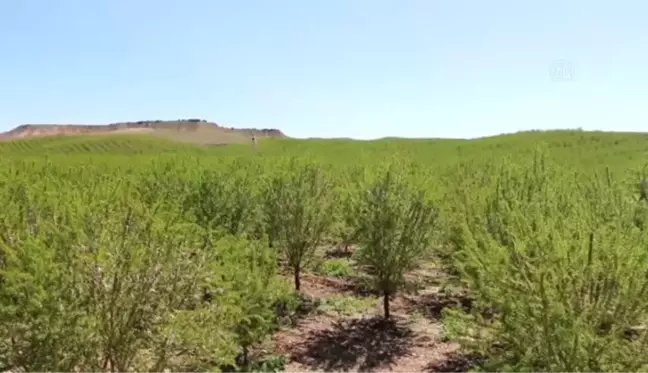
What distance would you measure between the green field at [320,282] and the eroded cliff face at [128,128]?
287ft

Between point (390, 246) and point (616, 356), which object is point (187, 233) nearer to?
point (616, 356)

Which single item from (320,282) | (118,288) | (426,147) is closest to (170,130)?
(426,147)

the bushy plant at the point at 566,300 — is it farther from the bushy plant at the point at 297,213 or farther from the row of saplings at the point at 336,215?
the bushy plant at the point at 297,213

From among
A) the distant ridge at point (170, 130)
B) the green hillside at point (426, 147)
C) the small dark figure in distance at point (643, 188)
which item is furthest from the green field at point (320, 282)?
the distant ridge at point (170, 130)

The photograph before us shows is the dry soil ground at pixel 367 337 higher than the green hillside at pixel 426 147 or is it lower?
lower

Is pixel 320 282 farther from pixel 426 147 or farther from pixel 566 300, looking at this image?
pixel 426 147

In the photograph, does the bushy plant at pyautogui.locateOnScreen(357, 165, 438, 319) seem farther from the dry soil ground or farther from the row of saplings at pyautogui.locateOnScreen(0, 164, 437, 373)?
the row of saplings at pyautogui.locateOnScreen(0, 164, 437, 373)

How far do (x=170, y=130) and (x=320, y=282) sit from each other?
292 feet

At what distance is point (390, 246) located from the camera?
13.2m

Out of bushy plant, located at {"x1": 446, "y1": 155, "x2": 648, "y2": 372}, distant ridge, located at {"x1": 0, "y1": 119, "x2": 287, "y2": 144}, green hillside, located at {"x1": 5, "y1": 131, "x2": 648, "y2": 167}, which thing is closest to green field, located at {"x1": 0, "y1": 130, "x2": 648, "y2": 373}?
bushy plant, located at {"x1": 446, "y1": 155, "x2": 648, "y2": 372}

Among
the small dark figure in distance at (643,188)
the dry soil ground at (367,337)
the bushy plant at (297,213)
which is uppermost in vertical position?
the small dark figure in distance at (643,188)

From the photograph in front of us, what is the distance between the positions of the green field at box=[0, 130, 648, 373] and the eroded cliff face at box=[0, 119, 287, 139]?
287 ft

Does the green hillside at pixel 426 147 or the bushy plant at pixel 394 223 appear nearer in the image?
the bushy plant at pixel 394 223

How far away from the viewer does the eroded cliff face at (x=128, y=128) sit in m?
105
